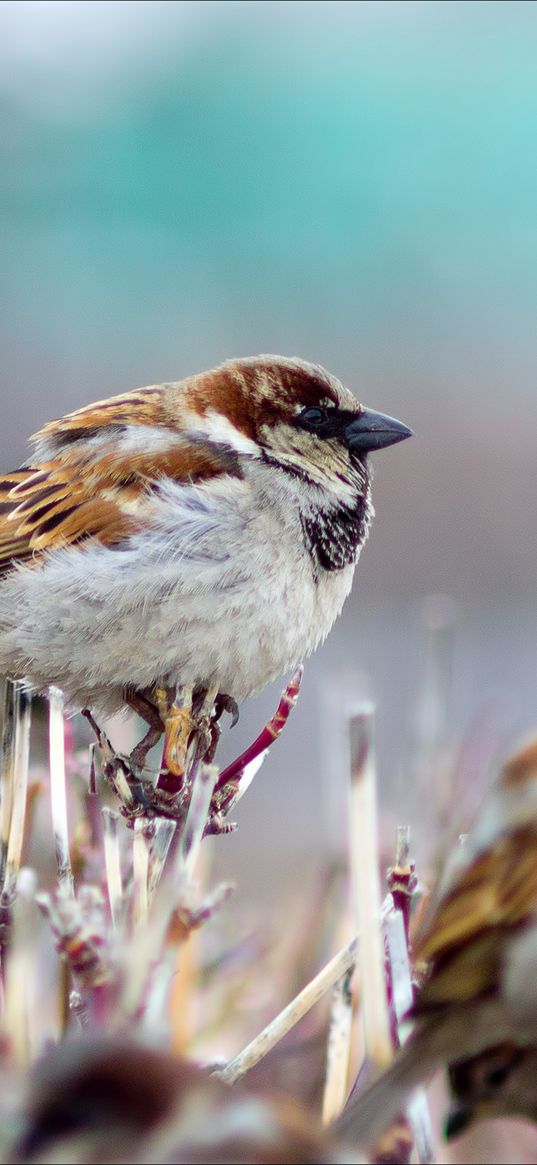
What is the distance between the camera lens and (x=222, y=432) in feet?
6.24

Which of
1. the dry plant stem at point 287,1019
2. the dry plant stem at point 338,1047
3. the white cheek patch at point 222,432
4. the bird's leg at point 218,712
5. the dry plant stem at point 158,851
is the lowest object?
the dry plant stem at point 338,1047

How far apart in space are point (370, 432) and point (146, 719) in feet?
1.88

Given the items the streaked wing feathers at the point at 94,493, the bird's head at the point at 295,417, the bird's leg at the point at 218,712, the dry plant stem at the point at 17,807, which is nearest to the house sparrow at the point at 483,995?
the dry plant stem at the point at 17,807

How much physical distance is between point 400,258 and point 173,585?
32.1 feet

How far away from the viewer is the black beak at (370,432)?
193 centimetres

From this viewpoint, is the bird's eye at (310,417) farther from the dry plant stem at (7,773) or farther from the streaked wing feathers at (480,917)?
the streaked wing feathers at (480,917)

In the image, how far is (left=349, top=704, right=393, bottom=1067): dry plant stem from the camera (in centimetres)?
82

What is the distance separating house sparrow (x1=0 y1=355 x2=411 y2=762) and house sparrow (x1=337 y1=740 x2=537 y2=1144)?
766mm

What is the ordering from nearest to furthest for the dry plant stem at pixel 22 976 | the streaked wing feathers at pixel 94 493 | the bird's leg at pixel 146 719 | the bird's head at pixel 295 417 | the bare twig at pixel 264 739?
1. the dry plant stem at pixel 22 976
2. the bare twig at pixel 264 739
3. the bird's leg at pixel 146 719
4. the streaked wing feathers at pixel 94 493
5. the bird's head at pixel 295 417

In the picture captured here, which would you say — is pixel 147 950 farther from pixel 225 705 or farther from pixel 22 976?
pixel 225 705

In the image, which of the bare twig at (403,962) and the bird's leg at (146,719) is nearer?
the bare twig at (403,962)

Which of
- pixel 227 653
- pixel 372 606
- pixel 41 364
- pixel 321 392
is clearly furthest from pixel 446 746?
pixel 41 364

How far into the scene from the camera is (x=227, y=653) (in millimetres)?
1609

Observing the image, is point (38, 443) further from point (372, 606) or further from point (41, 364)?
point (41, 364)
